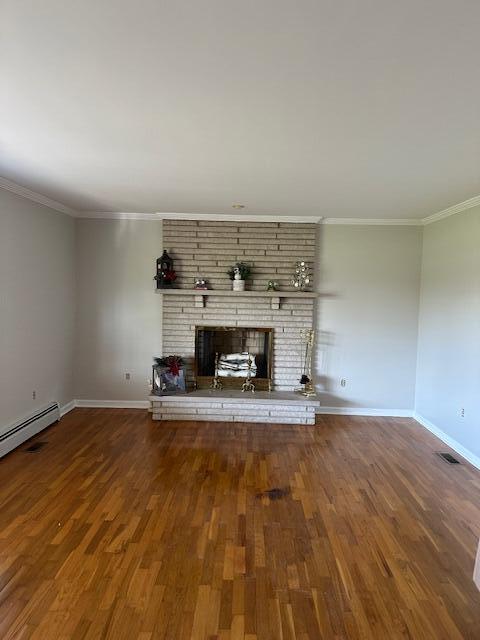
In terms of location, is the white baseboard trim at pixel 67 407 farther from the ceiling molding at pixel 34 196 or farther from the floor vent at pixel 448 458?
the floor vent at pixel 448 458

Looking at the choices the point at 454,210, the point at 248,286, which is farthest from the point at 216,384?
the point at 454,210

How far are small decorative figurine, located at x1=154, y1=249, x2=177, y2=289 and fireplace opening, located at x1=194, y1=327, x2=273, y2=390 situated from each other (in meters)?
0.68

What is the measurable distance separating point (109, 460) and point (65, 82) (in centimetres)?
297

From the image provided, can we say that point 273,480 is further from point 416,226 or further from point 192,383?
point 416,226

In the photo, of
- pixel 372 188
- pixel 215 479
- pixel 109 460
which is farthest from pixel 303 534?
pixel 372 188

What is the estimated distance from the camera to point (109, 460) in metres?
Answer: 3.62

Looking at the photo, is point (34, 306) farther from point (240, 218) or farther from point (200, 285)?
point (240, 218)

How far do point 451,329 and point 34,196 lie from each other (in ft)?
14.8

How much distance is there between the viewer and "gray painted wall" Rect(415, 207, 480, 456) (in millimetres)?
3859

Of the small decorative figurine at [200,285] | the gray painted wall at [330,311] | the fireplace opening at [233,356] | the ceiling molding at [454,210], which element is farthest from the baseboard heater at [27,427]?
the ceiling molding at [454,210]

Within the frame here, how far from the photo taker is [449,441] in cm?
424

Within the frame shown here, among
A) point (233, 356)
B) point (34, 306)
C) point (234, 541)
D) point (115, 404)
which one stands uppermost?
point (34, 306)

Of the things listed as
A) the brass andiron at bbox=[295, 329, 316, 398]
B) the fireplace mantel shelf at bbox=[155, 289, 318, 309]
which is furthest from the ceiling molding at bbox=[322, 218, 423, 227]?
the brass andiron at bbox=[295, 329, 316, 398]

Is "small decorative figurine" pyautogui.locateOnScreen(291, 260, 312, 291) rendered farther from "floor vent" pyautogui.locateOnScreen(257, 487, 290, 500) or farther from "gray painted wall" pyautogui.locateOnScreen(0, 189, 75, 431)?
"gray painted wall" pyautogui.locateOnScreen(0, 189, 75, 431)
